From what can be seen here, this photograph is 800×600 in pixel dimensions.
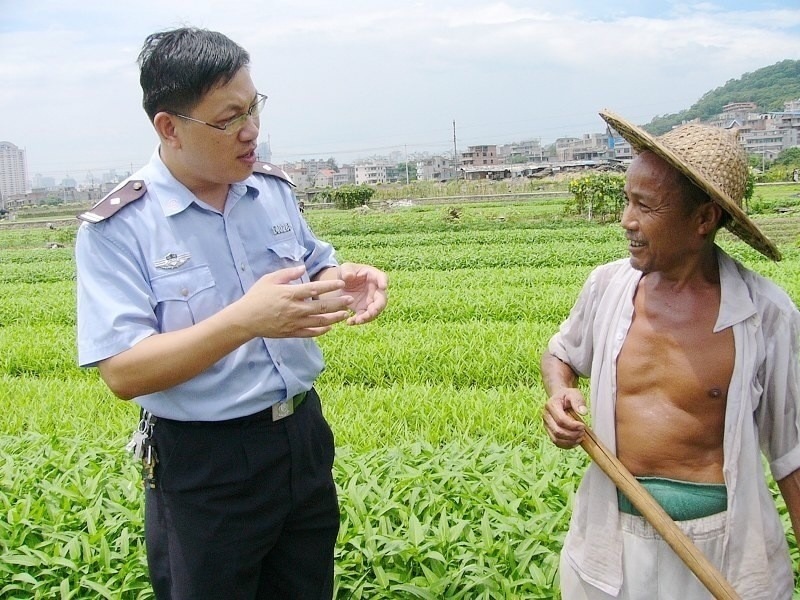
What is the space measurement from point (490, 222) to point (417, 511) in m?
18.0

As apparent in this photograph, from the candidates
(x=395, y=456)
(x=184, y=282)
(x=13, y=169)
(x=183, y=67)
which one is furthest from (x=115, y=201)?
(x=13, y=169)

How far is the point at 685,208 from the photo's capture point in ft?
5.42

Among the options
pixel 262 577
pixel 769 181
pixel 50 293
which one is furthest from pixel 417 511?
pixel 769 181

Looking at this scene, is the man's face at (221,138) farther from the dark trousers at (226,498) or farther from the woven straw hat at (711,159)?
the woven straw hat at (711,159)

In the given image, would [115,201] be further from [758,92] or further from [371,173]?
[371,173]

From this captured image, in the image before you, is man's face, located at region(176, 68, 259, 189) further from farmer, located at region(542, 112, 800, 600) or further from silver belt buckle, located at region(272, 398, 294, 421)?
farmer, located at region(542, 112, 800, 600)

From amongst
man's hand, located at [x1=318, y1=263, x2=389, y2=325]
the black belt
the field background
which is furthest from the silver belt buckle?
the field background

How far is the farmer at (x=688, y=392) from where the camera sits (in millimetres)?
1637

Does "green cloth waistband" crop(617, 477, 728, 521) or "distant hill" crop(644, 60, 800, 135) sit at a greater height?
"distant hill" crop(644, 60, 800, 135)

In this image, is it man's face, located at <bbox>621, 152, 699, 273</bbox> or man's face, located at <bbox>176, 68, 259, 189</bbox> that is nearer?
man's face, located at <bbox>621, 152, 699, 273</bbox>

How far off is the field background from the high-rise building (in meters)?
145

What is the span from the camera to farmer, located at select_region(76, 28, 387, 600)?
1.72 metres

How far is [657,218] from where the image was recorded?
5.45ft

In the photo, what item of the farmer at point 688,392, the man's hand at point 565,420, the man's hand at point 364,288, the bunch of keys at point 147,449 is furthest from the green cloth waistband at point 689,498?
the bunch of keys at point 147,449
